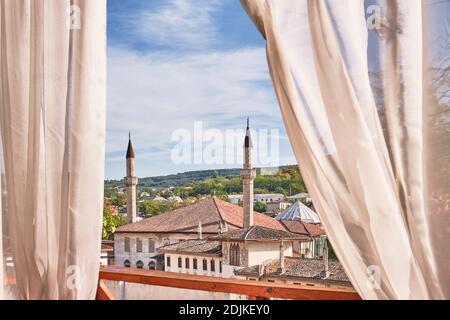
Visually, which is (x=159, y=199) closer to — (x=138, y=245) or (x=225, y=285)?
(x=138, y=245)

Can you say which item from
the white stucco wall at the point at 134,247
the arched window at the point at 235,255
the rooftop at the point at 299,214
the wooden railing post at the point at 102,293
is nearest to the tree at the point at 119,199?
the white stucco wall at the point at 134,247

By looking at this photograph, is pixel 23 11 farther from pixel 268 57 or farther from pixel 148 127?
pixel 268 57

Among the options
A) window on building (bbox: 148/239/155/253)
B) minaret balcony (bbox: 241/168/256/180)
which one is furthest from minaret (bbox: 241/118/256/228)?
window on building (bbox: 148/239/155/253)

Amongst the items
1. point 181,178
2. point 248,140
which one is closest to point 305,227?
point 248,140

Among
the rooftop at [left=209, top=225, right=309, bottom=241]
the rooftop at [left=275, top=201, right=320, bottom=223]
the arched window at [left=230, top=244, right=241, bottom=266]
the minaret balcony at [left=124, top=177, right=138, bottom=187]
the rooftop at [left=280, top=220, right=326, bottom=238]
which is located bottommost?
the arched window at [left=230, top=244, right=241, bottom=266]

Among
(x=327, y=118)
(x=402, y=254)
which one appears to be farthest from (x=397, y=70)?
(x=402, y=254)

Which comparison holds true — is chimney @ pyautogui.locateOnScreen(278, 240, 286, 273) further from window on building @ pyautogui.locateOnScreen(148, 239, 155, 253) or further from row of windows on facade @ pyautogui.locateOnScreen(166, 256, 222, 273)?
window on building @ pyautogui.locateOnScreen(148, 239, 155, 253)
